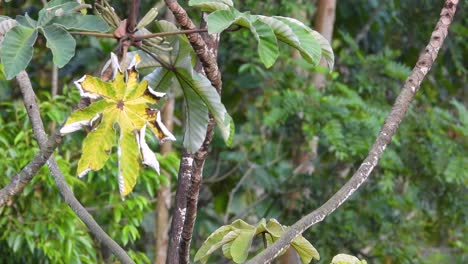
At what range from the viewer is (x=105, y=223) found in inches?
118

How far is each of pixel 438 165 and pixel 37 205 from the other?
1.51 meters

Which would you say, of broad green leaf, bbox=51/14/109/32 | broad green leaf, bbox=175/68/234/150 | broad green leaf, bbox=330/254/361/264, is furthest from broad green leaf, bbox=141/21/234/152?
broad green leaf, bbox=330/254/361/264

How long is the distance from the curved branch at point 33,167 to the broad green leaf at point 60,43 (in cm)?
10

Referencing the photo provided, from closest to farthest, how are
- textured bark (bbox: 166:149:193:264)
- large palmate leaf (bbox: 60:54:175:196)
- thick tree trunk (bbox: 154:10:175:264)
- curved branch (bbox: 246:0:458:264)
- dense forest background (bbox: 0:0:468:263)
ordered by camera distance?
large palmate leaf (bbox: 60:54:175:196)
curved branch (bbox: 246:0:458:264)
textured bark (bbox: 166:149:193:264)
dense forest background (bbox: 0:0:468:263)
thick tree trunk (bbox: 154:10:175:264)

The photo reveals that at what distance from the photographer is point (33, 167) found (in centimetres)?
114

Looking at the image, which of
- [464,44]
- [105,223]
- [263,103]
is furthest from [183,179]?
[464,44]

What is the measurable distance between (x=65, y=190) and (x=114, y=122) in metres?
0.24

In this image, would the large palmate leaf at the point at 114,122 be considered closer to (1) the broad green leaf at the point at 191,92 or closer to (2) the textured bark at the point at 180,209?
(1) the broad green leaf at the point at 191,92

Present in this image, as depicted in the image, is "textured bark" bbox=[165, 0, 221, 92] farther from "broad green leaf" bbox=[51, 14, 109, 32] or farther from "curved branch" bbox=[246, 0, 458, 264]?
"curved branch" bbox=[246, 0, 458, 264]

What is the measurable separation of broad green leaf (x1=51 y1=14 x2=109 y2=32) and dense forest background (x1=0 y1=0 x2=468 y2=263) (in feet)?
5.78

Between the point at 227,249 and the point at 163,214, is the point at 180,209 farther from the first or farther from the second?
the point at 163,214

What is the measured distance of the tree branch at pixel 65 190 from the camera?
1115mm

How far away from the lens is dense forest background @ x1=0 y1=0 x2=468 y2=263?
3.20 metres

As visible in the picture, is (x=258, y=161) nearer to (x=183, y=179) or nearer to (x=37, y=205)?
(x=37, y=205)
